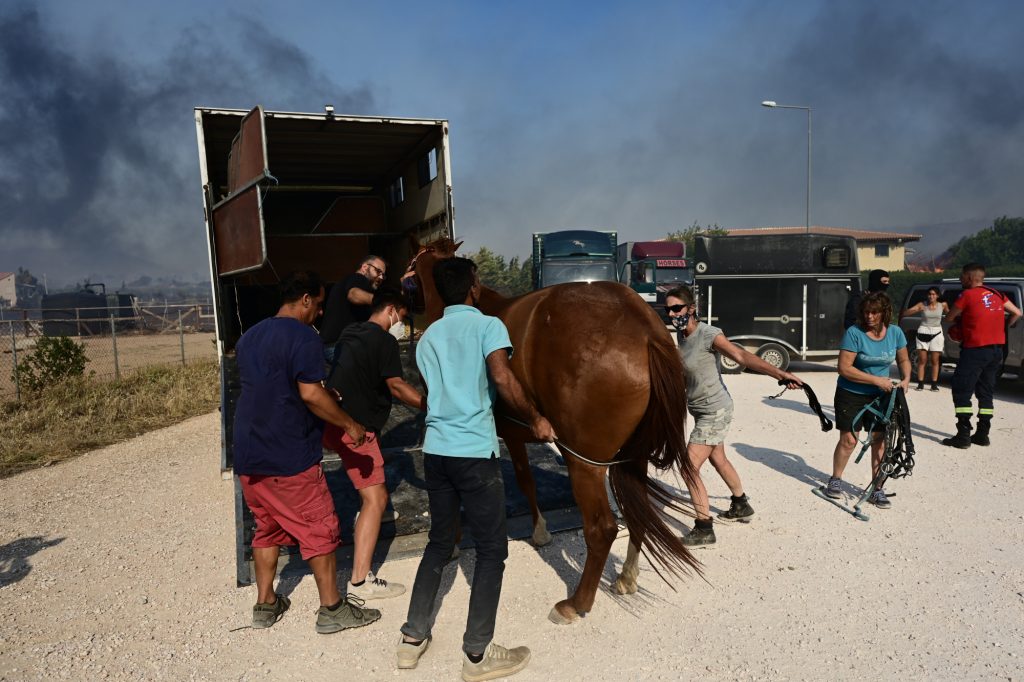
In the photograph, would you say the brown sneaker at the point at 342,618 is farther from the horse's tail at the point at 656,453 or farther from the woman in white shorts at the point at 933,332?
the woman in white shorts at the point at 933,332

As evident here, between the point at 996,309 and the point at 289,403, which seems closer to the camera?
the point at 289,403

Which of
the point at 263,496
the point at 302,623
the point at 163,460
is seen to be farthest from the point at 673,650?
the point at 163,460

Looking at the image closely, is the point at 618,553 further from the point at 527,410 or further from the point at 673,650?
the point at 527,410

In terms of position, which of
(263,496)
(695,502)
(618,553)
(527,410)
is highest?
(527,410)

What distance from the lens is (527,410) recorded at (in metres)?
2.71

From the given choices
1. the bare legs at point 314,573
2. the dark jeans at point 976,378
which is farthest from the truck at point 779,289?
the bare legs at point 314,573

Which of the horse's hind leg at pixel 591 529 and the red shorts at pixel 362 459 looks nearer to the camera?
the horse's hind leg at pixel 591 529

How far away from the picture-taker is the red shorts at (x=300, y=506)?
9.85ft

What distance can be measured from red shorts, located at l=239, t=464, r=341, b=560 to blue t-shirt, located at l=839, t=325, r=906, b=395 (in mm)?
3919

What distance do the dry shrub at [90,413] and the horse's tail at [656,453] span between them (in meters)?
6.67

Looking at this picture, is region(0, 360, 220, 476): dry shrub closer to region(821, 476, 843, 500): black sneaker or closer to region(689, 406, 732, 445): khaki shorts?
region(689, 406, 732, 445): khaki shorts

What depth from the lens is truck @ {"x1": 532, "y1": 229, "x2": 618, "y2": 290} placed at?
1552 centimetres

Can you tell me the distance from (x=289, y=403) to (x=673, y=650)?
2.27 metres

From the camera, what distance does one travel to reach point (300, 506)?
3.03 metres
